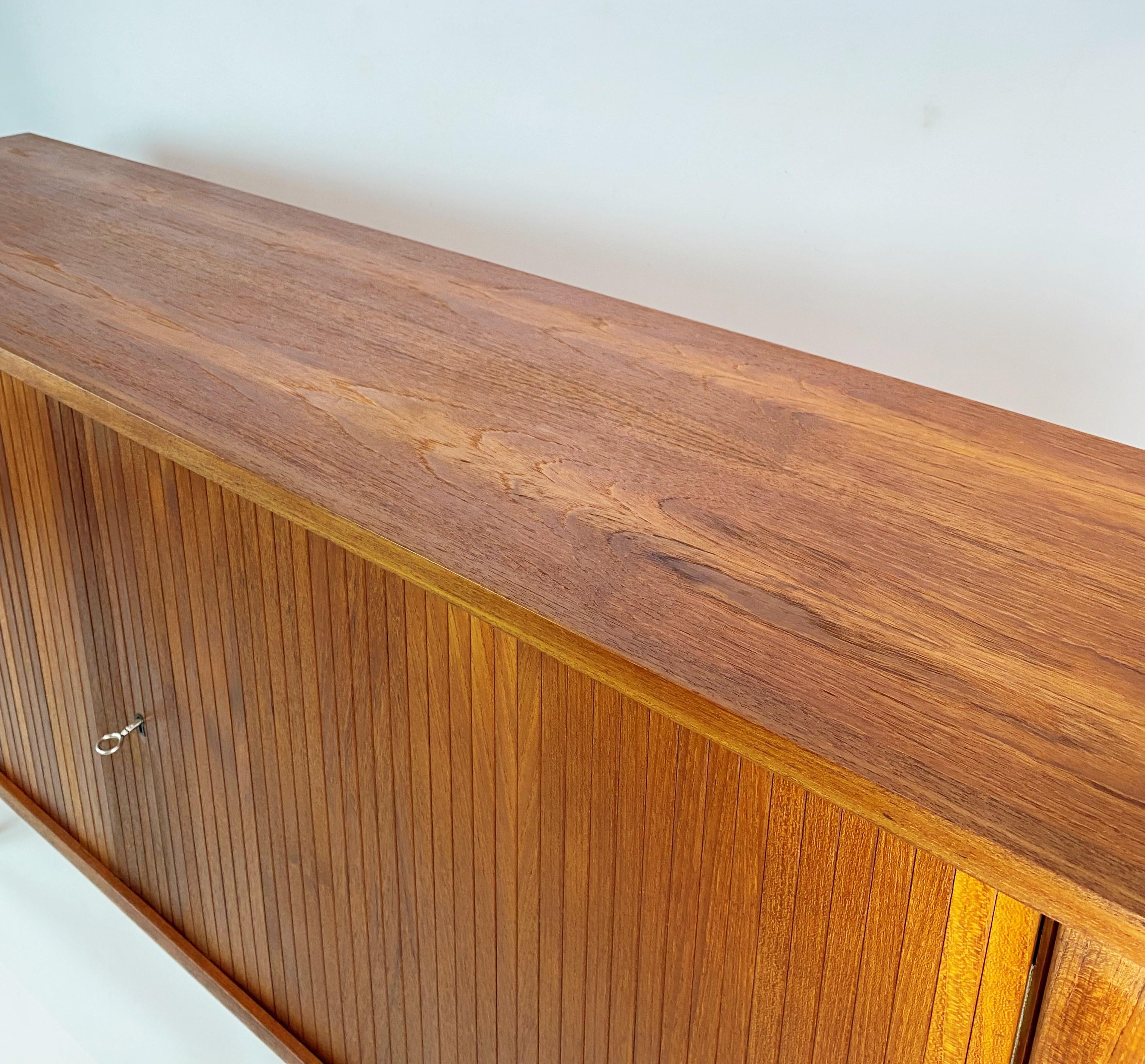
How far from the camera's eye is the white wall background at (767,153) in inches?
41.5

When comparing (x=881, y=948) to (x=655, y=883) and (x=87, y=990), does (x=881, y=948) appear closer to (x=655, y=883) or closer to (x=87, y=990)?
(x=655, y=883)

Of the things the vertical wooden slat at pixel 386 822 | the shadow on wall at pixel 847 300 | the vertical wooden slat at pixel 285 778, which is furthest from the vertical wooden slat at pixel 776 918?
the shadow on wall at pixel 847 300

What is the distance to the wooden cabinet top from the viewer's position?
1.97ft

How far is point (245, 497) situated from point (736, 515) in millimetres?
348

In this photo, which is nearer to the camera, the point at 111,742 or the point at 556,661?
the point at 556,661

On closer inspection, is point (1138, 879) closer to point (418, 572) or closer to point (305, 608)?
point (418, 572)

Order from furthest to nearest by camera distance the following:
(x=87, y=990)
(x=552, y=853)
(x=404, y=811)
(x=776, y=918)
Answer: (x=87, y=990) < (x=404, y=811) < (x=552, y=853) < (x=776, y=918)

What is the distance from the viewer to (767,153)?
1.22 m

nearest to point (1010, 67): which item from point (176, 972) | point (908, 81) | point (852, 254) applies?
point (908, 81)

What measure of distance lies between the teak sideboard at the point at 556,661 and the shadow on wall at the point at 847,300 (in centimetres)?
22

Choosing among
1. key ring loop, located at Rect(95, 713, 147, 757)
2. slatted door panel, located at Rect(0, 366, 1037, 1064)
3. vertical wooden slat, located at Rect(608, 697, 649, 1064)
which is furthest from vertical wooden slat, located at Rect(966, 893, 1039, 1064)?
key ring loop, located at Rect(95, 713, 147, 757)

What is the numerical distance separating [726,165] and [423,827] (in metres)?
0.75

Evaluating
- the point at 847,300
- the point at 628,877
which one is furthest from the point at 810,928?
the point at 847,300

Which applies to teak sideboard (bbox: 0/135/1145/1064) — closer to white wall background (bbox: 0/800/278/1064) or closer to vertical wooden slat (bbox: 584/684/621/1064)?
vertical wooden slat (bbox: 584/684/621/1064)
